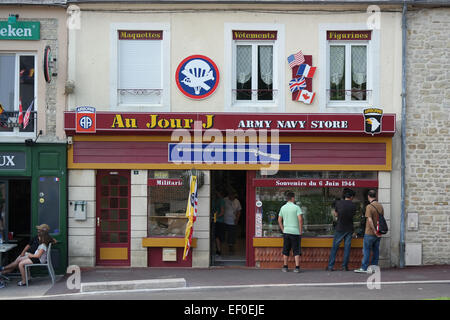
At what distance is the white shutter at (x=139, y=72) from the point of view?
12.9 meters

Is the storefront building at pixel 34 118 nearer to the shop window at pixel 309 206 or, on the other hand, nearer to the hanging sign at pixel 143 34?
the hanging sign at pixel 143 34

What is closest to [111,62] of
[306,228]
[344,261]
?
[306,228]

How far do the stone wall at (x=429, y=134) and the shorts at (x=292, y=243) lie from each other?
2663 millimetres

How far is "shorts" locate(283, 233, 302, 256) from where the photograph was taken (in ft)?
39.8

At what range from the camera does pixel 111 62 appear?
12.8m

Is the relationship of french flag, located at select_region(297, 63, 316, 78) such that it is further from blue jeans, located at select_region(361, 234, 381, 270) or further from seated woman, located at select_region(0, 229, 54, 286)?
seated woman, located at select_region(0, 229, 54, 286)

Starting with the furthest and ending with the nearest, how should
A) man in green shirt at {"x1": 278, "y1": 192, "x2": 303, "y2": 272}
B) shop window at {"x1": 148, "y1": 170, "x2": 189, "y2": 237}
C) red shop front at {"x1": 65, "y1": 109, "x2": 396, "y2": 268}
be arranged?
shop window at {"x1": 148, "y1": 170, "x2": 189, "y2": 237} → red shop front at {"x1": 65, "y1": 109, "x2": 396, "y2": 268} → man in green shirt at {"x1": 278, "y1": 192, "x2": 303, "y2": 272}

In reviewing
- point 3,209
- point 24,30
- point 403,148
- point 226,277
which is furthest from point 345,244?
point 24,30

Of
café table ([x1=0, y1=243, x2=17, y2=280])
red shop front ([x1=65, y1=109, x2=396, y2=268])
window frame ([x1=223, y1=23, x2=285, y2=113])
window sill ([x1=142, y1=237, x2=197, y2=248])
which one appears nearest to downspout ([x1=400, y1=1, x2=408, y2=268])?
red shop front ([x1=65, y1=109, x2=396, y2=268])

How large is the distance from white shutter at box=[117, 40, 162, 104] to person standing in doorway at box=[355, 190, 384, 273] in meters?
5.37

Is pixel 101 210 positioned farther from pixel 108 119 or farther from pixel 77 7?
pixel 77 7

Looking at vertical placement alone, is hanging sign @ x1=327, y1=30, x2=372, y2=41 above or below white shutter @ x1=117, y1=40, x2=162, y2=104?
above

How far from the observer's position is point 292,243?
1220 centimetres

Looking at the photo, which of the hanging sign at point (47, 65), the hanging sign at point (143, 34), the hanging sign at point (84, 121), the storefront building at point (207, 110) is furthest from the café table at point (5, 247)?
the hanging sign at point (143, 34)
